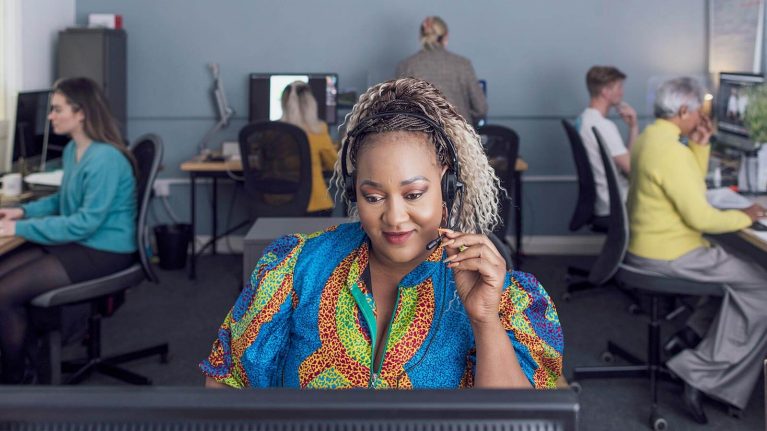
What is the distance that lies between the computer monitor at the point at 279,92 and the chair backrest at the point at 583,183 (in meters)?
1.51

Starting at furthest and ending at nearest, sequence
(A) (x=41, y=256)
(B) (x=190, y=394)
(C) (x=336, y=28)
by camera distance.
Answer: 1. (C) (x=336, y=28)
2. (A) (x=41, y=256)
3. (B) (x=190, y=394)

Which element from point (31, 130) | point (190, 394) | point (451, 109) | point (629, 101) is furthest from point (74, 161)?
point (629, 101)

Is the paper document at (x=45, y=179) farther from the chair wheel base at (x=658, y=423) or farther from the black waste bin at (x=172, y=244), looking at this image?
the chair wheel base at (x=658, y=423)

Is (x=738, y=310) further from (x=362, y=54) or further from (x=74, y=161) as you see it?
(x=362, y=54)

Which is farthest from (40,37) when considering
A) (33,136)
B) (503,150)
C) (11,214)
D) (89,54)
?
(503,150)

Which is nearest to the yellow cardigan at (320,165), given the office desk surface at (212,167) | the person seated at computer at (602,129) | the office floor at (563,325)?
the office desk surface at (212,167)

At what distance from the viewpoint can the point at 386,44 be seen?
5.50m

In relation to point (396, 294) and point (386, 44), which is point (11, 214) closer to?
point (396, 294)

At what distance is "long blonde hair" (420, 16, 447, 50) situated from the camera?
16.4 feet

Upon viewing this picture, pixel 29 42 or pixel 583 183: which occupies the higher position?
pixel 29 42

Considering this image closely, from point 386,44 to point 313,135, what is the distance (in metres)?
1.11

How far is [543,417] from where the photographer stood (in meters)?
0.52

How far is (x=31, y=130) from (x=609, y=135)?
107 inches

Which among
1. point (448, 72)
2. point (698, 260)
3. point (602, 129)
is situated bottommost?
point (698, 260)
